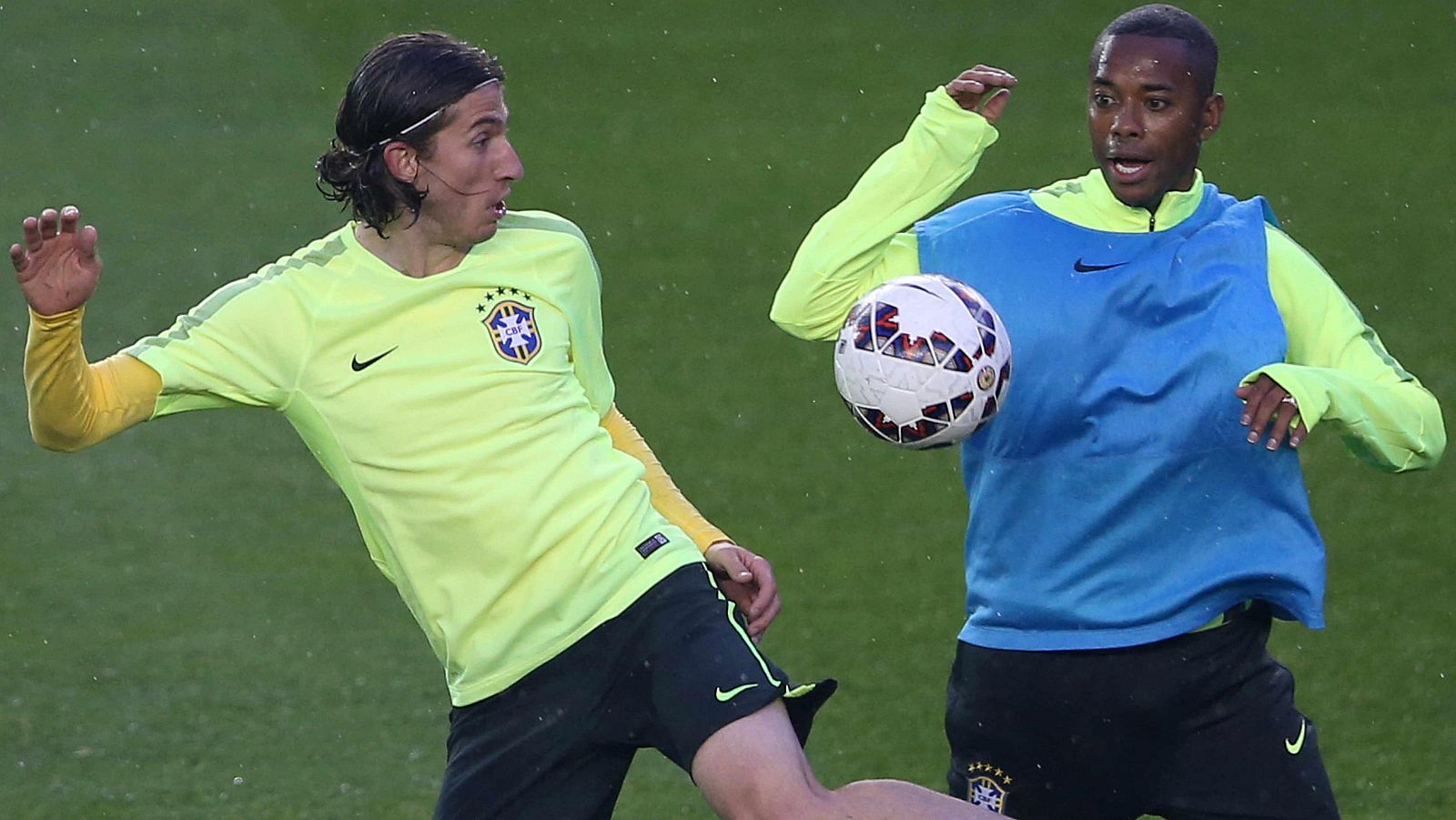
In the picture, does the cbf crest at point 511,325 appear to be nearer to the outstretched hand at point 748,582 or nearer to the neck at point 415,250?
the neck at point 415,250

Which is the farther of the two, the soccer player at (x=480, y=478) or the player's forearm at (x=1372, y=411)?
the soccer player at (x=480, y=478)

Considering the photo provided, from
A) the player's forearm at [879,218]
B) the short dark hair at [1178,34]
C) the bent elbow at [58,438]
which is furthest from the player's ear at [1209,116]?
the bent elbow at [58,438]

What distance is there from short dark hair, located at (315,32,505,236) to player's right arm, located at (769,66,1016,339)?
31.6 inches

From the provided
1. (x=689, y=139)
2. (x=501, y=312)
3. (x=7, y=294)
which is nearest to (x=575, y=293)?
(x=501, y=312)

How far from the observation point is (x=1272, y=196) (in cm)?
1143

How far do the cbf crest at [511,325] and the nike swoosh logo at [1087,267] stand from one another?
1139mm

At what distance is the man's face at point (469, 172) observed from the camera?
4836 mm

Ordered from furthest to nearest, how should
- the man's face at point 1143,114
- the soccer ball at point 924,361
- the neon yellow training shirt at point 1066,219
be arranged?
the man's face at point 1143,114 < the neon yellow training shirt at point 1066,219 < the soccer ball at point 924,361

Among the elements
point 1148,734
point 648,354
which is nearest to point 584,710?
point 1148,734

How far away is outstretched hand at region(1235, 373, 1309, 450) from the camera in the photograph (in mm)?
4426

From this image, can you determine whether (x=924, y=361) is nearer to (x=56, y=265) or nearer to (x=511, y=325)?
(x=511, y=325)

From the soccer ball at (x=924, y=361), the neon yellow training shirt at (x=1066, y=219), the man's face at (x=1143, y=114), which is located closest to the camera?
the soccer ball at (x=924, y=361)

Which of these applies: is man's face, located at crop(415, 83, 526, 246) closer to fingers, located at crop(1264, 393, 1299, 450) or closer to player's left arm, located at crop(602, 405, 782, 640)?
player's left arm, located at crop(602, 405, 782, 640)

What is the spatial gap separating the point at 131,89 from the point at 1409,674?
29.1 feet
